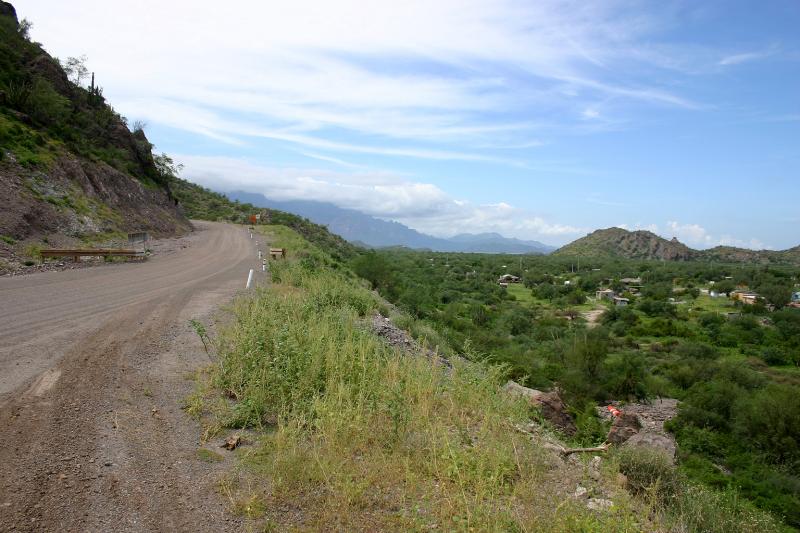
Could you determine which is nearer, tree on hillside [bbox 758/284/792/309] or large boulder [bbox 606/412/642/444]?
large boulder [bbox 606/412/642/444]

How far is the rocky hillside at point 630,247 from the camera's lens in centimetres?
16075

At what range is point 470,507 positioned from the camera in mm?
4504

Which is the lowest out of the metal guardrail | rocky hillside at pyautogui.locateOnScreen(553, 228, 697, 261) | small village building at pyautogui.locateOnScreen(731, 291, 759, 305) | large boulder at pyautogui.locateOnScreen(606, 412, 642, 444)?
large boulder at pyautogui.locateOnScreen(606, 412, 642, 444)

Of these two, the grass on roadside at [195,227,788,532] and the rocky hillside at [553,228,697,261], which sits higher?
the rocky hillside at [553,228,697,261]

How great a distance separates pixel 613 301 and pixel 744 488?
1892 inches

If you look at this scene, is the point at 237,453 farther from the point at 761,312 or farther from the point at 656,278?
the point at 656,278

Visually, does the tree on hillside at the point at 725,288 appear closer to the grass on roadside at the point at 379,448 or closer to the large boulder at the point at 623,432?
the large boulder at the point at 623,432

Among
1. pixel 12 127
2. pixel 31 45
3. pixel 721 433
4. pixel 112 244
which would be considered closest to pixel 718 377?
pixel 721 433

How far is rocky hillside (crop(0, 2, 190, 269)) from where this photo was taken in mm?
22211

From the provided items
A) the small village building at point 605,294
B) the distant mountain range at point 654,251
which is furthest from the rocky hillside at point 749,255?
the small village building at point 605,294

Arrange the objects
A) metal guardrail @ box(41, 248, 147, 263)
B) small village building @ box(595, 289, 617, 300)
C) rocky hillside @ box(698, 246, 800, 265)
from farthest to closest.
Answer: rocky hillside @ box(698, 246, 800, 265) → small village building @ box(595, 289, 617, 300) → metal guardrail @ box(41, 248, 147, 263)

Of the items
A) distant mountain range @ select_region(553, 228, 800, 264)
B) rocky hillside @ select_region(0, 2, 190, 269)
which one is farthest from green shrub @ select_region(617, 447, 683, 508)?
distant mountain range @ select_region(553, 228, 800, 264)

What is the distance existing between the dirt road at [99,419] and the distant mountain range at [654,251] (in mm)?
157775

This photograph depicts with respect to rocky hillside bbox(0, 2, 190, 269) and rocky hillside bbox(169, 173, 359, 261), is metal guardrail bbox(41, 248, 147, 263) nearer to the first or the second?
rocky hillside bbox(0, 2, 190, 269)
